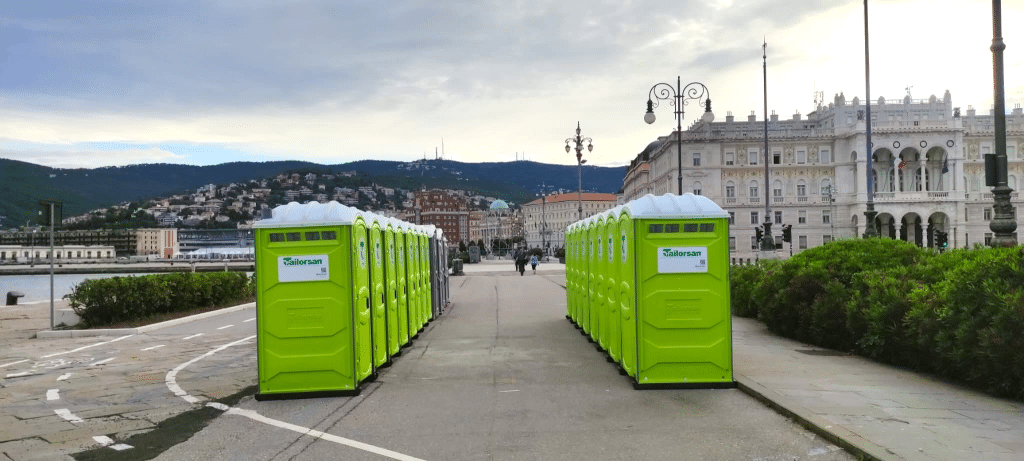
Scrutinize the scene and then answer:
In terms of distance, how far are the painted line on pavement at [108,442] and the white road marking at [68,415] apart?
96 centimetres

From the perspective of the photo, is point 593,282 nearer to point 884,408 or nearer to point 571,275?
point 571,275

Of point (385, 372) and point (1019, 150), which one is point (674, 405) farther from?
point (1019, 150)

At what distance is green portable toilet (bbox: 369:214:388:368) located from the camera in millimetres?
10055

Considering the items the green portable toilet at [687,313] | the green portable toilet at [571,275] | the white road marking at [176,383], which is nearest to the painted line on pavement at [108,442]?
the white road marking at [176,383]

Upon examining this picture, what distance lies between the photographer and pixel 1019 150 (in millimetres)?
94938

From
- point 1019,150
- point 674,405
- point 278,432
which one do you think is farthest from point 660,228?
point 1019,150

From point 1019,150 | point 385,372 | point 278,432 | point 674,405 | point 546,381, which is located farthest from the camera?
point 1019,150

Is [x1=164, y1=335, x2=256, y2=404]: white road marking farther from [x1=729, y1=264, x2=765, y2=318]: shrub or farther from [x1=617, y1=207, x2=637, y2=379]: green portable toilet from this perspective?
[x1=729, y1=264, x2=765, y2=318]: shrub

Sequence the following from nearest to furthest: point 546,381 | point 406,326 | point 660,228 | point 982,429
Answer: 1. point 982,429
2. point 660,228
3. point 546,381
4. point 406,326

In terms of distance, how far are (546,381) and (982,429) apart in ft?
15.4

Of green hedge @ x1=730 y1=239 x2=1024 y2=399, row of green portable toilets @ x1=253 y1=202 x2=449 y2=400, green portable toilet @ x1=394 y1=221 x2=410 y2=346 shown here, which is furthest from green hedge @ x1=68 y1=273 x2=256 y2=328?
green hedge @ x1=730 y1=239 x2=1024 y2=399

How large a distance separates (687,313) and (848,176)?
9558 centimetres

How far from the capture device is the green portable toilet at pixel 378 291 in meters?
10.1

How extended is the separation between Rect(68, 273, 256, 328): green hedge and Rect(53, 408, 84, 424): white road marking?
11973 millimetres
